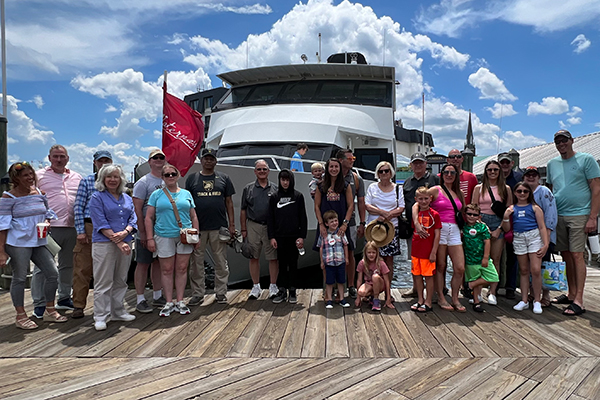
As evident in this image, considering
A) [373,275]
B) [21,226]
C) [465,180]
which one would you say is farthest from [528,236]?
[21,226]

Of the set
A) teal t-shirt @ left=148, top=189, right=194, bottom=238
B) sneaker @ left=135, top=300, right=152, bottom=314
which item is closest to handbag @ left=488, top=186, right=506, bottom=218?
teal t-shirt @ left=148, top=189, right=194, bottom=238

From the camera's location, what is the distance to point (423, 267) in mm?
4309

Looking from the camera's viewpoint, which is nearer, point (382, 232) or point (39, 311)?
point (39, 311)

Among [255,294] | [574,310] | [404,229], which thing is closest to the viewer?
[574,310]

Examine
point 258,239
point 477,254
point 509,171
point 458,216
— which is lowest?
point 477,254

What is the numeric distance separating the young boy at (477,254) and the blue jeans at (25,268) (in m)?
4.42

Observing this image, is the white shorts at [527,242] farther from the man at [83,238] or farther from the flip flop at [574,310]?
the man at [83,238]

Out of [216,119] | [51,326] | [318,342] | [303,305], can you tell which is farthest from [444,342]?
[216,119]

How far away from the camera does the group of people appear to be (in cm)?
392

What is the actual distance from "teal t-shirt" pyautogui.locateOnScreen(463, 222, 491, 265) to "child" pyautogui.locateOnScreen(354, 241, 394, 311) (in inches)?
36.6

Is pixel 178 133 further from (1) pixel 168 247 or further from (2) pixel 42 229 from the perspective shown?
(2) pixel 42 229

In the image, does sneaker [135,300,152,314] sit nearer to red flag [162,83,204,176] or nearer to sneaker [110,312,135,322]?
sneaker [110,312,135,322]

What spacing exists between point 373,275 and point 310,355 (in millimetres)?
1464

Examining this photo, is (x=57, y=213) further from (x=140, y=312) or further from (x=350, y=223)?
(x=350, y=223)
